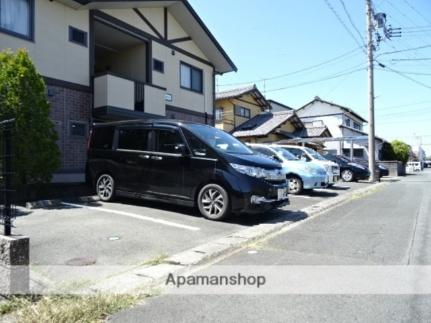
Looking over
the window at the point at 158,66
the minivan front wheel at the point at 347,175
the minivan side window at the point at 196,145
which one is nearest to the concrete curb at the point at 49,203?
the minivan side window at the point at 196,145

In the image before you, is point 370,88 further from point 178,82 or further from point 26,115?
point 26,115

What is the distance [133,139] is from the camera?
9000 mm

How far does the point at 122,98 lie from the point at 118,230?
8094mm

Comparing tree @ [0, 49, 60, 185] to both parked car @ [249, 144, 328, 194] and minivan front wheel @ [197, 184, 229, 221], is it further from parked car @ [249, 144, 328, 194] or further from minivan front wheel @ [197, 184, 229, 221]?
parked car @ [249, 144, 328, 194]

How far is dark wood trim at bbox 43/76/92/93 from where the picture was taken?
12.3 metres

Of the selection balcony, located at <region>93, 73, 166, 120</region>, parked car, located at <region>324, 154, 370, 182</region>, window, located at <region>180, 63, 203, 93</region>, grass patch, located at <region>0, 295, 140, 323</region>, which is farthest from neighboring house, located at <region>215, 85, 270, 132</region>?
grass patch, located at <region>0, 295, 140, 323</region>

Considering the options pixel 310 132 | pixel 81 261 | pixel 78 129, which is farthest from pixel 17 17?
pixel 310 132

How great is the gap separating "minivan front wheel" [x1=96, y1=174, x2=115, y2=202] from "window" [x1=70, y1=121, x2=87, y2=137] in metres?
4.24

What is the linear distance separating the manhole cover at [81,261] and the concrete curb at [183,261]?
0.70 meters

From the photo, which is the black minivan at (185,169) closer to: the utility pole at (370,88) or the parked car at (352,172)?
the parked car at (352,172)

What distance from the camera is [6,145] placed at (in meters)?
4.43

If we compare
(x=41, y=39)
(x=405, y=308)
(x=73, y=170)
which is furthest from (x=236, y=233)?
(x=41, y=39)

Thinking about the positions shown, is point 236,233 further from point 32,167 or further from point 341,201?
point 341,201

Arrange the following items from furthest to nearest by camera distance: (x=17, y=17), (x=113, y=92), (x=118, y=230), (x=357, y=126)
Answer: (x=357, y=126) → (x=113, y=92) → (x=17, y=17) → (x=118, y=230)
